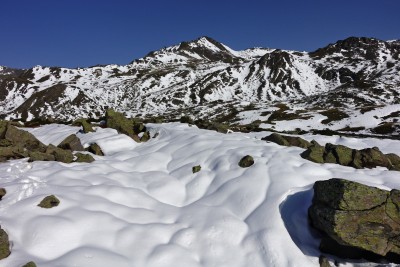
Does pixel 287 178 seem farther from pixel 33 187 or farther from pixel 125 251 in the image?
pixel 33 187

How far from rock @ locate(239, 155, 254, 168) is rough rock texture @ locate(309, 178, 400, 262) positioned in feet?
14.6

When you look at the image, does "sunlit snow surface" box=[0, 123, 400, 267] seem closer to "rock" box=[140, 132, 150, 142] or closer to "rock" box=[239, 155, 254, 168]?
"rock" box=[239, 155, 254, 168]

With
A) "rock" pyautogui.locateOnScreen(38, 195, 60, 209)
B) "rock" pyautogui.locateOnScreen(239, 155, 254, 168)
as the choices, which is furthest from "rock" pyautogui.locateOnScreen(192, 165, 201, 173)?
"rock" pyautogui.locateOnScreen(38, 195, 60, 209)

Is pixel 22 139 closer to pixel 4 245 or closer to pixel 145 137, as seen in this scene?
pixel 145 137

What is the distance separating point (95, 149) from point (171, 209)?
823 centimetres

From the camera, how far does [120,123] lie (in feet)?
77.7

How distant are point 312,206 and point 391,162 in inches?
358

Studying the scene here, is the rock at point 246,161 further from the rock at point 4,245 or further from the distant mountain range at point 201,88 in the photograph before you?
the distant mountain range at point 201,88

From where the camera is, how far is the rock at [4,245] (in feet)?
27.3

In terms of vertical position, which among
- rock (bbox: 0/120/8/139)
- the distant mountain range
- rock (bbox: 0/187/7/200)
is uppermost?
rock (bbox: 0/120/8/139)

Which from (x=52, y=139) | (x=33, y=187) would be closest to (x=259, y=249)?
(x=33, y=187)

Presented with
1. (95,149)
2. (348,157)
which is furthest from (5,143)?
(348,157)

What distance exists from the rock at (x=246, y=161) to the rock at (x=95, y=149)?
28.8 ft

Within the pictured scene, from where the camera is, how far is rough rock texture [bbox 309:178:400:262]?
32.3 feet
